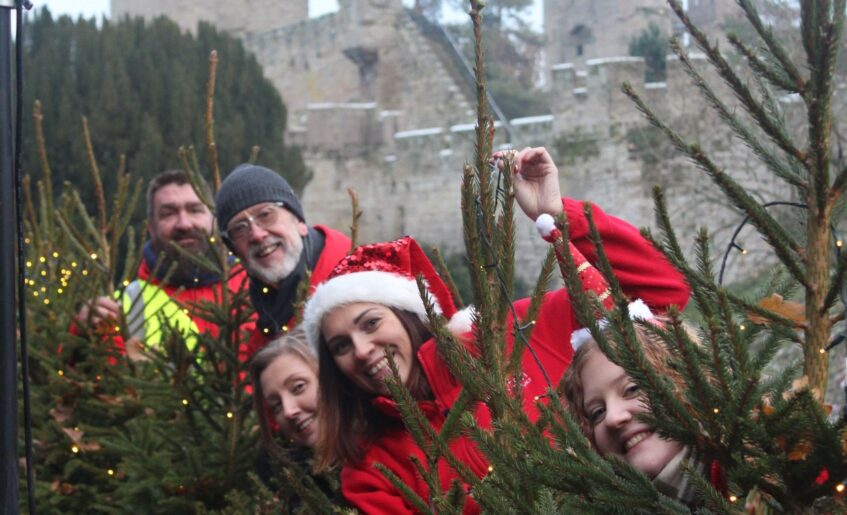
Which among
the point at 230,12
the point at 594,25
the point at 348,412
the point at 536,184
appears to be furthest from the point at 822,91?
the point at 230,12

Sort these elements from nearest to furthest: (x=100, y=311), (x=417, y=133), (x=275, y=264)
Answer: (x=275, y=264)
(x=100, y=311)
(x=417, y=133)

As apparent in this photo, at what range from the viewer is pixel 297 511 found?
10.1 feet

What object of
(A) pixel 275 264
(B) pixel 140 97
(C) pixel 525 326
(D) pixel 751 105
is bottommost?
(B) pixel 140 97

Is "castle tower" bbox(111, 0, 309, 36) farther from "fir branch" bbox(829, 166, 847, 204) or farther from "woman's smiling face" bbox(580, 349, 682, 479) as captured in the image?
"fir branch" bbox(829, 166, 847, 204)

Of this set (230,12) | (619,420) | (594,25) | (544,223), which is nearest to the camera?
(619,420)

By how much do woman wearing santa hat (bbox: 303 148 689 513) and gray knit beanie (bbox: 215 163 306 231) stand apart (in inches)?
36.1

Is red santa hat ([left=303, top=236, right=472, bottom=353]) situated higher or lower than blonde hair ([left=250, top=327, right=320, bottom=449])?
higher

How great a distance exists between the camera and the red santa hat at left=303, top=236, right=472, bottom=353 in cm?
303

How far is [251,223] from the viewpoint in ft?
13.3

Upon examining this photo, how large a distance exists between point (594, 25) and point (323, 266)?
29803 mm

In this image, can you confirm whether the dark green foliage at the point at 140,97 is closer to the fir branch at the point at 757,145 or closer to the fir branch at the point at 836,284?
the fir branch at the point at 757,145

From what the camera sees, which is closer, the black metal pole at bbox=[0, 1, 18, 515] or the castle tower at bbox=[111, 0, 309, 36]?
the black metal pole at bbox=[0, 1, 18, 515]

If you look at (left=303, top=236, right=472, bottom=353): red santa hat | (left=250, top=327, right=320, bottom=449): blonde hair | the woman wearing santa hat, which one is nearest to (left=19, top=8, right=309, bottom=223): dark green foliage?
(left=250, top=327, right=320, bottom=449): blonde hair

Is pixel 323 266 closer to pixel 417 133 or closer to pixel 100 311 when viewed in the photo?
pixel 100 311
